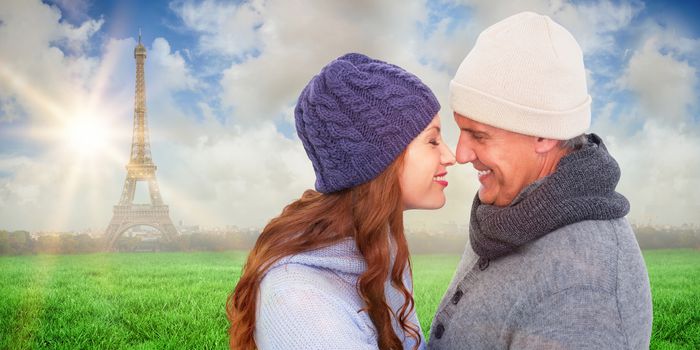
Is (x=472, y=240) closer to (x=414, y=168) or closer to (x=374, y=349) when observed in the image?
(x=414, y=168)

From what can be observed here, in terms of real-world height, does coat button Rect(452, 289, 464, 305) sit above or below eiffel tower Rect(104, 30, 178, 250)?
below

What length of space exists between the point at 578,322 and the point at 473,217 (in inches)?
31.1

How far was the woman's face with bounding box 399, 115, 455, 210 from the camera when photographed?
2467 mm

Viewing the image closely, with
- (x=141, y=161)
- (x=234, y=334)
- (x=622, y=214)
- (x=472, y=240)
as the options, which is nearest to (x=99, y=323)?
(x=234, y=334)

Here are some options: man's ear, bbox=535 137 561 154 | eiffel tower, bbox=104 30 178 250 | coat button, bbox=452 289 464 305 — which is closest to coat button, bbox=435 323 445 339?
coat button, bbox=452 289 464 305

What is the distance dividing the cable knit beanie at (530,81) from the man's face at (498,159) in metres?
0.07

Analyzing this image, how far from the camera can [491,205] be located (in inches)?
Answer: 102

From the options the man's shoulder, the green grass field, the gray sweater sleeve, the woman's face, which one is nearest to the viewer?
the gray sweater sleeve

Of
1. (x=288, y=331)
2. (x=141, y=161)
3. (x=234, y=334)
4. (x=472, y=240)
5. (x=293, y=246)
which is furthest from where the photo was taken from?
(x=141, y=161)

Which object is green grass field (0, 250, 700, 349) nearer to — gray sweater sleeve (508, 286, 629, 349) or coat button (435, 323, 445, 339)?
coat button (435, 323, 445, 339)

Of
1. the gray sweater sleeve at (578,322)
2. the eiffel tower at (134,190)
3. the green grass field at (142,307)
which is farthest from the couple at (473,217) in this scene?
the eiffel tower at (134,190)

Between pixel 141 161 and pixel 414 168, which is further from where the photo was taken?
pixel 141 161

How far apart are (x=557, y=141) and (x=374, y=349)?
119 cm

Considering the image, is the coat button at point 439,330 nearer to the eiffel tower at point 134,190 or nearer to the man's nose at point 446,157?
the man's nose at point 446,157
